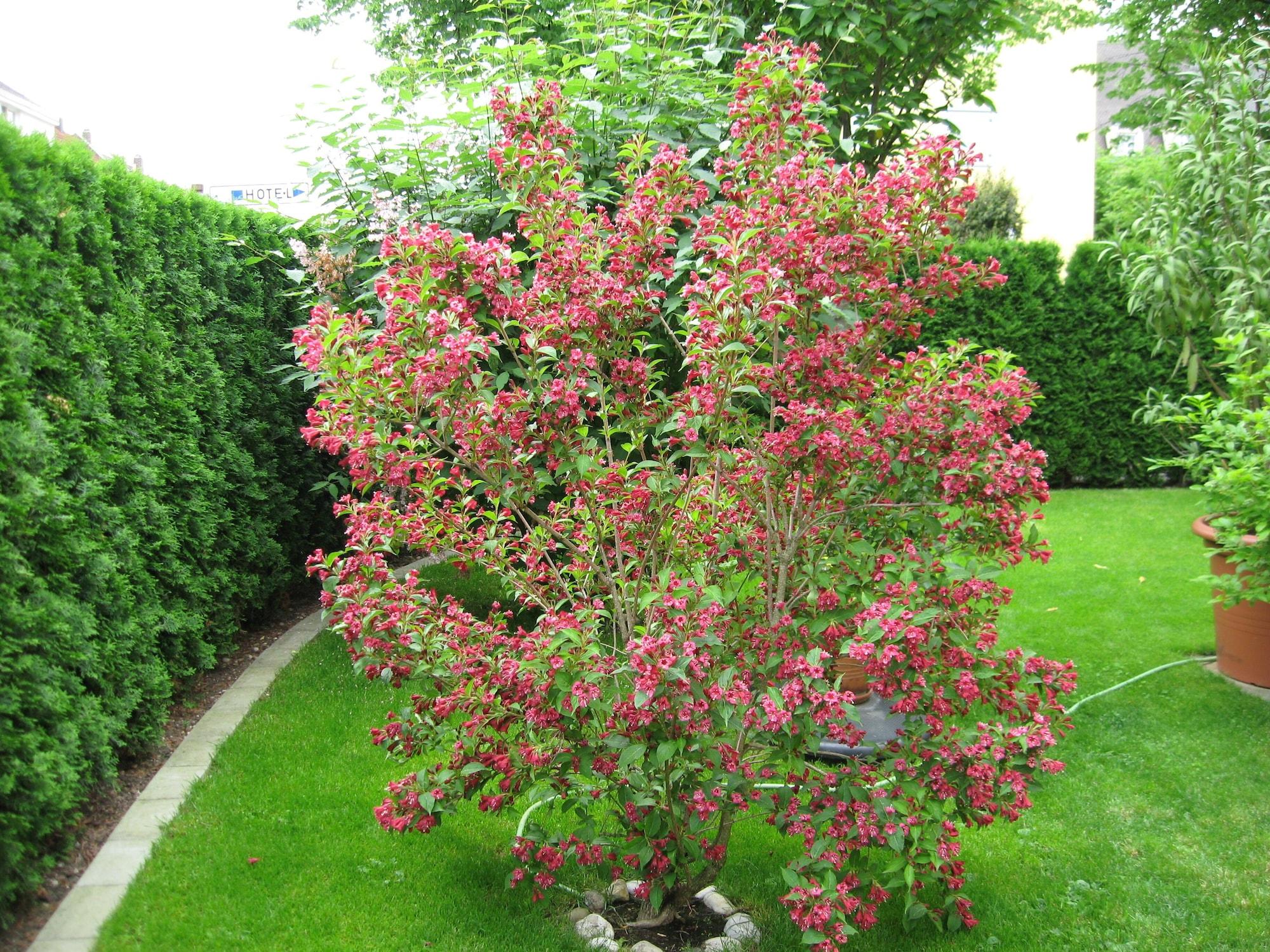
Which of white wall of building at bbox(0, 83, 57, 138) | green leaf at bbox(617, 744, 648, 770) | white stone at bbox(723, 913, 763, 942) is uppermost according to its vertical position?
white wall of building at bbox(0, 83, 57, 138)

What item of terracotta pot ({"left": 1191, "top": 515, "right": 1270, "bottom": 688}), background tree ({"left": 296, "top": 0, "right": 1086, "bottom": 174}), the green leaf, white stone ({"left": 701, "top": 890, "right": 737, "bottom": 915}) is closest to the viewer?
the green leaf

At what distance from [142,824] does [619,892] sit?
62.2 inches

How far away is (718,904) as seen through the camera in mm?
2955

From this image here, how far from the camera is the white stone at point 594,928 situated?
2.75 meters

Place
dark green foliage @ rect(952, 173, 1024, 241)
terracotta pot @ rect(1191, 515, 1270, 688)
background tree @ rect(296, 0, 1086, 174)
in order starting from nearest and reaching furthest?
terracotta pot @ rect(1191, 515, 1270, 688) → background tree @ rect(296, 0, 1086, 174) → dark green foliage @ rect(952, 173, 1024, 241)

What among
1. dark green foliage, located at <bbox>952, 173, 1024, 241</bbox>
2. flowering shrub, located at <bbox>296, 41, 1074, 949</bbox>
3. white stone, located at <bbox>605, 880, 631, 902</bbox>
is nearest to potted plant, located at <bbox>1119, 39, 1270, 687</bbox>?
flowering shrub, located at <bbox>296, 41, 1074, 949</bbox>

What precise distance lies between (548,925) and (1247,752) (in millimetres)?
3068

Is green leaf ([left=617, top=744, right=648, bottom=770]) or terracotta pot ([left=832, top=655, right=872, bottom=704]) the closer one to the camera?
green leaf ([left=617, top=744, right=648, bottom=770])

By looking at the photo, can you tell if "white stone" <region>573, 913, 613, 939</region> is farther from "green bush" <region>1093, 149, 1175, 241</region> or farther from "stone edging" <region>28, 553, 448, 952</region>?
"green bush" <region>1093, 149, 1175, 241</region>

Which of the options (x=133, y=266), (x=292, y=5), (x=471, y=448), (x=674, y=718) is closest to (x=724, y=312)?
(x=471, y=448)

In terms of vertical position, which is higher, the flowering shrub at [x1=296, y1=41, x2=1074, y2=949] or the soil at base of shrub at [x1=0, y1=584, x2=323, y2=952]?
the flowering shrub at [x1=296, y1=41, x2=1074, y2=949]

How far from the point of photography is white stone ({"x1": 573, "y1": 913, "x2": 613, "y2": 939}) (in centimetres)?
275

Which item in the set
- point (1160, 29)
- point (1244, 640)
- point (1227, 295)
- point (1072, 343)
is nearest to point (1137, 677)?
point (1244, 640)

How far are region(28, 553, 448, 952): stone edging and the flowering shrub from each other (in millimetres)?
615
